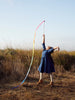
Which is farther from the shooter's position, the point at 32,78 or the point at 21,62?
the point at 21,62

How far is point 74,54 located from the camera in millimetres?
9617

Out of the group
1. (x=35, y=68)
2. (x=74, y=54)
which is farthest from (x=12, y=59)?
(x=74, y=54)

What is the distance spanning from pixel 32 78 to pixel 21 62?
4.67ft

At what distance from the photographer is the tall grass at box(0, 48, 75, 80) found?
627 cm

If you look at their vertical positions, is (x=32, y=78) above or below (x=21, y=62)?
below

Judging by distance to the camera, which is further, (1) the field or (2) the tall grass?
(2) the tall grass

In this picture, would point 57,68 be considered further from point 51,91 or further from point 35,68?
point 51,91

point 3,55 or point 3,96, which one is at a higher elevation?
point 3,55

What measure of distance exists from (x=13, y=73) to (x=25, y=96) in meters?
2.42

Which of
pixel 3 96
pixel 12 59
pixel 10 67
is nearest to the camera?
pixel 3 96

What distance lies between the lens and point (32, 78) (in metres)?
6.12

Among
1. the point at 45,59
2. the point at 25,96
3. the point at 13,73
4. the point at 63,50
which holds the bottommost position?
the point at 25,96

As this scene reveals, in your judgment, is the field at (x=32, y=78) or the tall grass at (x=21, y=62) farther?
the tall grass at (x=21, y=62)

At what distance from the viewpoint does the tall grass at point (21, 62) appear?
247 inches
